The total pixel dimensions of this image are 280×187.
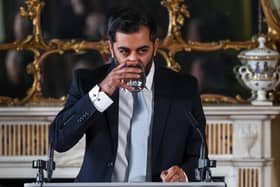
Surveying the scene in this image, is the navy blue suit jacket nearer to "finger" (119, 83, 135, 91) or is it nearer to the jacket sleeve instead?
the jacket sleeve

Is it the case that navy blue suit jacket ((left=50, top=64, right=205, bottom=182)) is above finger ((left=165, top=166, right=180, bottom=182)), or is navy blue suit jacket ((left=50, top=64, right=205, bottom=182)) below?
above

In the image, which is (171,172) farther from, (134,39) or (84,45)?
(84,45)

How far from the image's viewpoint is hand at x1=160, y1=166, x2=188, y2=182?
107 inches

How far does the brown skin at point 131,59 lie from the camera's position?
8.91 feet

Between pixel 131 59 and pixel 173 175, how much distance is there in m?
0.38

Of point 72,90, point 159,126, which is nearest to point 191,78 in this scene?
point 159,126

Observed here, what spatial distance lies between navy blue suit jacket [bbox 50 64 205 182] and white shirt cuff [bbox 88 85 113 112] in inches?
1.4

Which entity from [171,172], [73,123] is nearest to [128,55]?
[73,123]

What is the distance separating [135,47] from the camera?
9.12 ft

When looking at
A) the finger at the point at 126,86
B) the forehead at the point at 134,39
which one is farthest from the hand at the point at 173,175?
the forehead at the point at 134,39

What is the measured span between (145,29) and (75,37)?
241 cm

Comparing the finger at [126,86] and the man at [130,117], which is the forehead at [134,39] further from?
the finger at [126,86]

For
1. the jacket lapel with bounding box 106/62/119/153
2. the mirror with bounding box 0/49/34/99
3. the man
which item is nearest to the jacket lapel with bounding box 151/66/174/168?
the man

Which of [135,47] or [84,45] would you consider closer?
[135,47]
